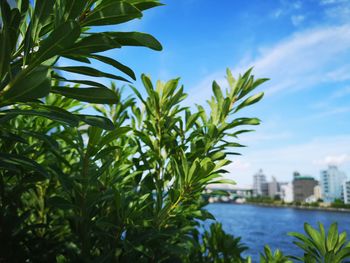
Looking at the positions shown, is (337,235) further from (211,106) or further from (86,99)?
(86,99)

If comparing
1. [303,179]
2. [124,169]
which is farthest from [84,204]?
[303,179]

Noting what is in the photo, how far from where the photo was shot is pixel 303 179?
106 meters

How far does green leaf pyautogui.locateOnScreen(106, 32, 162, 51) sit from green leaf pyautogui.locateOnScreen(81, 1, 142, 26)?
0.04 m

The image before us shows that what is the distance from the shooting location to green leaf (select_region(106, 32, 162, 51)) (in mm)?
896

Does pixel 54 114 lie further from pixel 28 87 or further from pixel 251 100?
pixel 251 100

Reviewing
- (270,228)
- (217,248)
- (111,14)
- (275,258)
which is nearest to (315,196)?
(270,228)

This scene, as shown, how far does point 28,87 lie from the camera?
66 cm

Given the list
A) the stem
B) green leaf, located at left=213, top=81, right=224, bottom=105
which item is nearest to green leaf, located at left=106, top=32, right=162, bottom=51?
the stem

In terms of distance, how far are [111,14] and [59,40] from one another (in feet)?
0.65

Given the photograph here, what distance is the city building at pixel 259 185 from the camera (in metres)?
133

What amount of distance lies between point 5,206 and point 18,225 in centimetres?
11

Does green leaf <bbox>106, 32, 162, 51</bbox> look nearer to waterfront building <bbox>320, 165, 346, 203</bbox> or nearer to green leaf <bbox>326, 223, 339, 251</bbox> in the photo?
green leaf <bbox>326, 223, 339, 251</bbox>

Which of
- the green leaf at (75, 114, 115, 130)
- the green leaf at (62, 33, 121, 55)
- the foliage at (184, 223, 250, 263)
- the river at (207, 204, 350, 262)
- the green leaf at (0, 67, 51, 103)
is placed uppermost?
the green leaf at (62, 33, 121, 55)

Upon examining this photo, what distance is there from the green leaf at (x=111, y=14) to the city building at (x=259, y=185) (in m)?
132
